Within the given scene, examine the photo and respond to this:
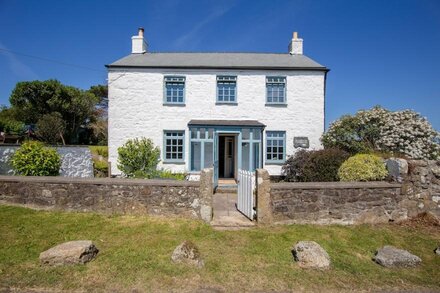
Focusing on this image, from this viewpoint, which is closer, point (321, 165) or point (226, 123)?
point (321, 165)

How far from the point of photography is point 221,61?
49.4 ft

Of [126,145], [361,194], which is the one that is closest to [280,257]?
[361,194]

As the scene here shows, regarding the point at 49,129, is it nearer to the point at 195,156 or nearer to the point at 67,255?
the point at 195,156

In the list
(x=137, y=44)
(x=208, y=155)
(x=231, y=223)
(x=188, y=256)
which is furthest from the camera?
(x=137, y=44)

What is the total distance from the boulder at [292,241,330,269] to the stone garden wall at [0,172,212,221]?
2.61 meters

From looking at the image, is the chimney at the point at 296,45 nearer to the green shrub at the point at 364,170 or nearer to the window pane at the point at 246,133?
the window pane at the point at 246,133

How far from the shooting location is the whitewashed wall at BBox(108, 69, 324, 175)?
13930 mm

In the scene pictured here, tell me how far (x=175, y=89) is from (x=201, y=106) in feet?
6.29

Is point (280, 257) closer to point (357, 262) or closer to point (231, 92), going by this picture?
point (357, 262)

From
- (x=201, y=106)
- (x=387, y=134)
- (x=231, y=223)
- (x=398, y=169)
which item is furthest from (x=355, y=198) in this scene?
(x=201, y=106)

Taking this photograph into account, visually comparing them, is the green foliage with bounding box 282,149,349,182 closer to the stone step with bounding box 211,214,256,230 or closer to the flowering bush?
the flowering bush

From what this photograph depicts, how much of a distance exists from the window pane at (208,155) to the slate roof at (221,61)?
4782 mm

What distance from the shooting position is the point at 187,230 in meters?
5.87

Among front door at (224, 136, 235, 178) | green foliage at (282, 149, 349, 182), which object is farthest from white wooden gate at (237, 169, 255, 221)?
front door at (224, 136, 235, 178)
